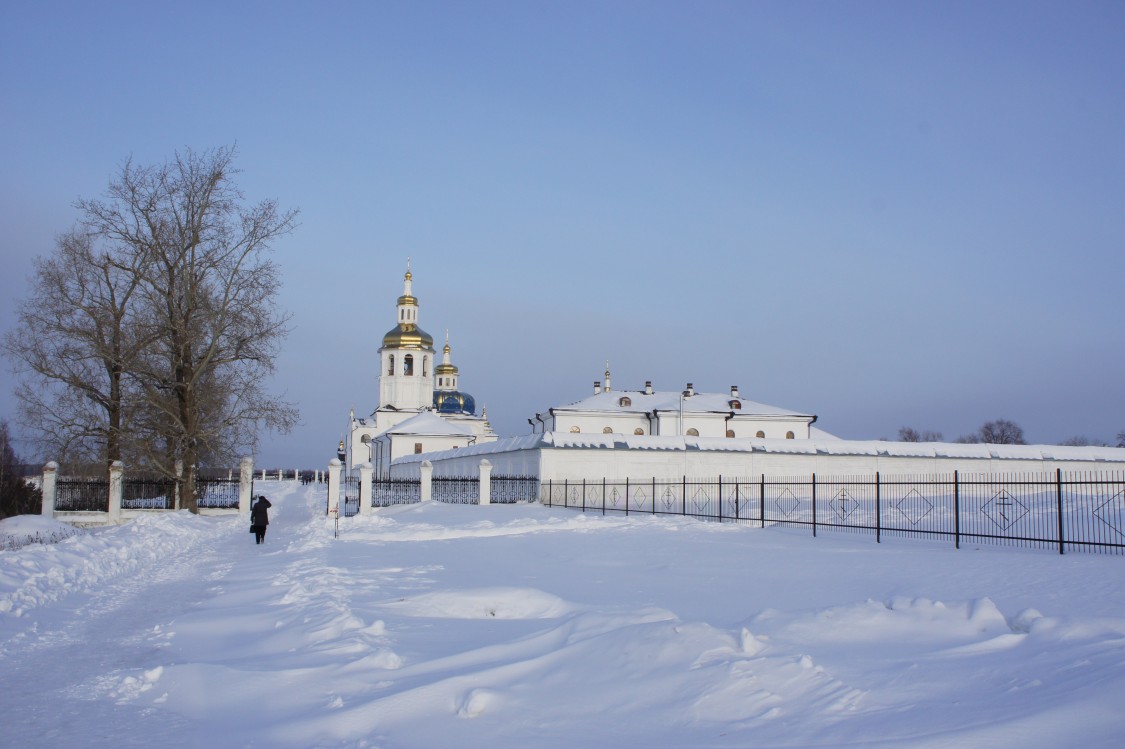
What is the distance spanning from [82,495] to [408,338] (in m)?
48.7

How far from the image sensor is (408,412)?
260ft

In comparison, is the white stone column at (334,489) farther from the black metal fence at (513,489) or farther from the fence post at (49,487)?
the fence post at (49,487)

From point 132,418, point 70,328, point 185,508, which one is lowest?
point 185,508

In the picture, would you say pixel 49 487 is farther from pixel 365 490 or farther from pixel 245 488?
pixel 365 490

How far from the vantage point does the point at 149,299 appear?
1260 inches

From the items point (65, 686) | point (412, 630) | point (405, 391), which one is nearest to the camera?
point (65, 686)

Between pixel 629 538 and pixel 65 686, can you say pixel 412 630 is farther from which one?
pixel 629 538

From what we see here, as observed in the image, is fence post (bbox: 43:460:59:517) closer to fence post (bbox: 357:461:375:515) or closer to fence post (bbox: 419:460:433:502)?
fence post (bbox: 357:461:375:515)

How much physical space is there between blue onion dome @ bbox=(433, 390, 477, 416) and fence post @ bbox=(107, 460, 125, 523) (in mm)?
62449

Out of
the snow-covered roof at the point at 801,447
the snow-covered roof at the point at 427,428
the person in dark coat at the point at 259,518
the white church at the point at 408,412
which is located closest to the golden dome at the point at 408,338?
the white church at the point at 408,412

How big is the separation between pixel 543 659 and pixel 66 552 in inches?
470

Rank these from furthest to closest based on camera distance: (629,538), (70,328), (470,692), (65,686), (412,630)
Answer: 1. (70,328)
2. (629,538)
3. (412,630)
4. (65,686)
5. (470,692)

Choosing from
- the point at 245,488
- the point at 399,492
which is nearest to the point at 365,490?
the point at 399,492

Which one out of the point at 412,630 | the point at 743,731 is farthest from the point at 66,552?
the point at 743,731
